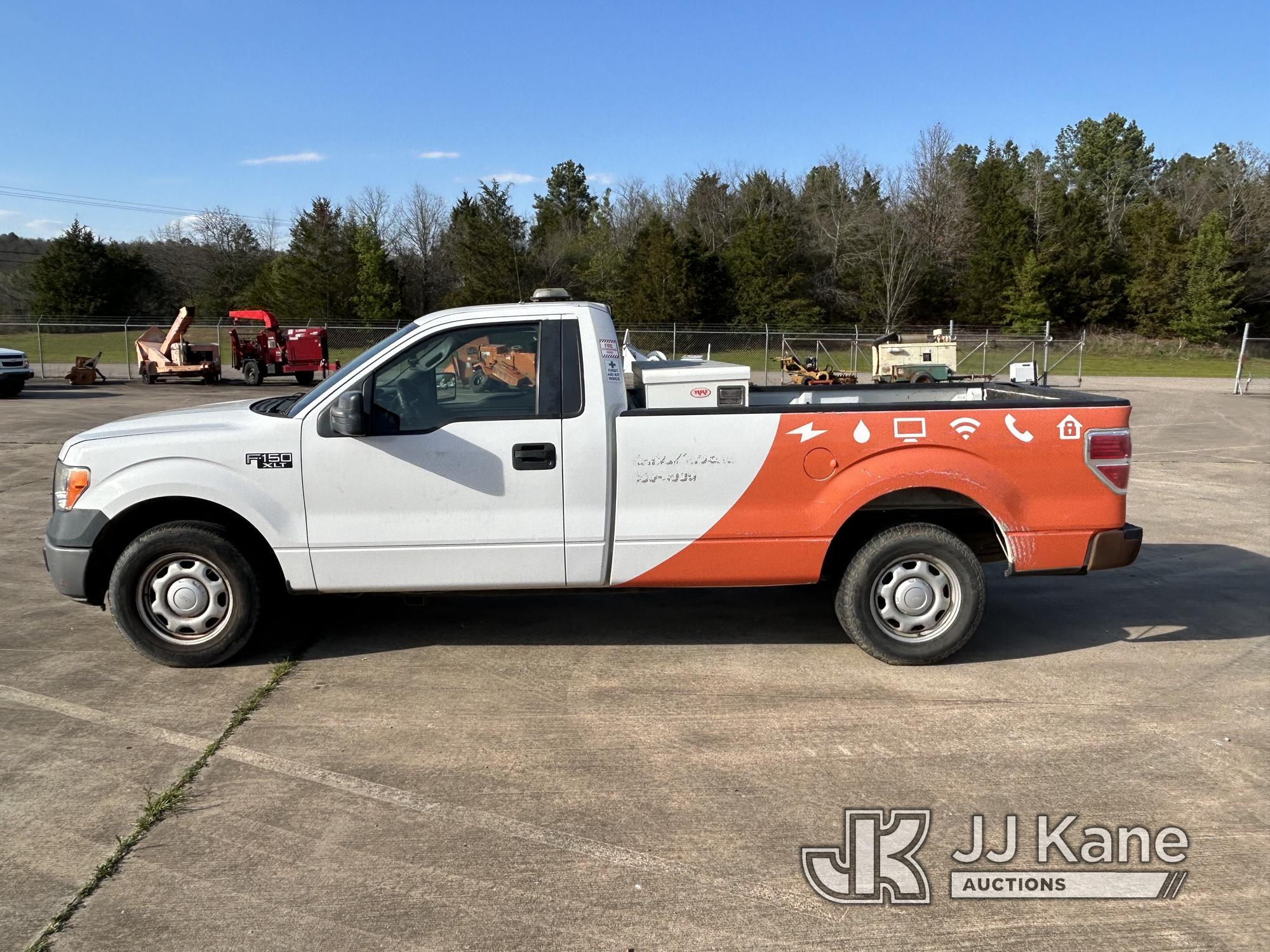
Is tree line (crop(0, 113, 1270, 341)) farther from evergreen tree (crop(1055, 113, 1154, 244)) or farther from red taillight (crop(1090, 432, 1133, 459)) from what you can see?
red taillight (crop(1090, 432, 1133, 459))

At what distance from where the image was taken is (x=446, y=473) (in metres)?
5.15

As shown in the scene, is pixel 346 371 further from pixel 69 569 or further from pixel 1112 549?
pixel 1112 549

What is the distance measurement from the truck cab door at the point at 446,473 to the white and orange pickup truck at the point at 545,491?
0.01m

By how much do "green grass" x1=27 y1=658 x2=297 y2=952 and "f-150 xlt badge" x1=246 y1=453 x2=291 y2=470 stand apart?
3.87 ft

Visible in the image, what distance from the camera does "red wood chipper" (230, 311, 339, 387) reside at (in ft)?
96.5

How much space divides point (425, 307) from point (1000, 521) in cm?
5759

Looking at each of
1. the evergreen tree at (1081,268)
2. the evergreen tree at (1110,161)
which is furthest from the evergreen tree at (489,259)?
the evergreen tree at (1110,161)

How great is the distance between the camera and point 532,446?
16.9 ft

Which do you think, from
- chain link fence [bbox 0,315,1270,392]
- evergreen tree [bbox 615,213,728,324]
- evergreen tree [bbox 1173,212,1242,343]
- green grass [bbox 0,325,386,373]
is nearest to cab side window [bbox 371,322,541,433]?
chain link fence [bbox 0,315,1270,392]

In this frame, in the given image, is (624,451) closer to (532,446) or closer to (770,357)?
(532,446)

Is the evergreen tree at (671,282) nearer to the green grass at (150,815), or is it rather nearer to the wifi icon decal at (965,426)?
the wifi icon decal at (965,426)

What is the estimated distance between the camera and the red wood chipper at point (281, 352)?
29422mm

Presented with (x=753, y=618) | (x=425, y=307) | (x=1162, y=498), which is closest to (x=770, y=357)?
(x=425, y=307)

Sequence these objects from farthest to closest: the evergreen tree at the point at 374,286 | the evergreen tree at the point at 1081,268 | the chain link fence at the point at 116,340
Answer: the evergreen tree at the point at 1081,268 < the evergreen tree at the point at 374,286 < the chain link fence at the point at 116,340
